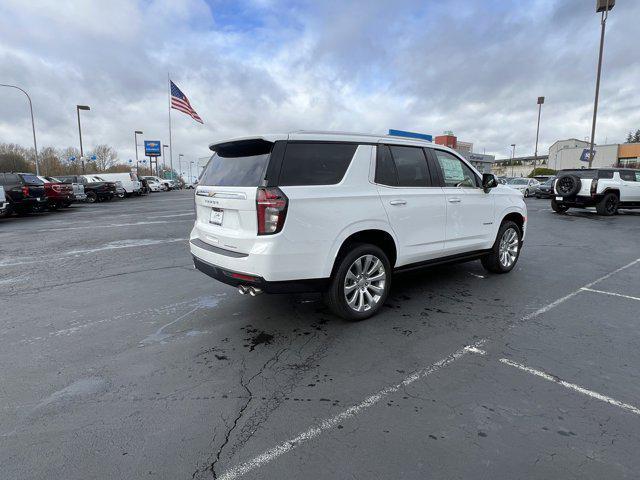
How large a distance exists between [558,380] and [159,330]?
3685mm

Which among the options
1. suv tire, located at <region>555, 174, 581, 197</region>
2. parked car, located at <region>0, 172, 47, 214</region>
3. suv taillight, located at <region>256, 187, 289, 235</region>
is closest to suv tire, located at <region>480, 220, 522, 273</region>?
suv taillight, located at <region>256, 187, 289, 235</region>

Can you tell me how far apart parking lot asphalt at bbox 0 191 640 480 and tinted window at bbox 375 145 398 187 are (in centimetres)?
150

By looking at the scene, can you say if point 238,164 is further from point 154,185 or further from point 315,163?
point 154,185

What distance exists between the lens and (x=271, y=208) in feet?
11.7

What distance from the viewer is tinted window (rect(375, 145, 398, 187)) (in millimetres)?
4355

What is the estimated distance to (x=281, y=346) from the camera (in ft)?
12.1

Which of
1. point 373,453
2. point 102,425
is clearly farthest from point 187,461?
point 373,453

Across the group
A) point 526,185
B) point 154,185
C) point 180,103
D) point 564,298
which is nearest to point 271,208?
point 564,298

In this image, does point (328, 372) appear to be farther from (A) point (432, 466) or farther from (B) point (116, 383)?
(B) point (116, 383)

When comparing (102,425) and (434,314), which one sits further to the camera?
(434,314)

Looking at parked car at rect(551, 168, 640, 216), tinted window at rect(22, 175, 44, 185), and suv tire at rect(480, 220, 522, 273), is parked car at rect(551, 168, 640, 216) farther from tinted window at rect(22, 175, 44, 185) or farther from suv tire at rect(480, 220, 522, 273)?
tinted window at rect(22, 175, 44, 185)

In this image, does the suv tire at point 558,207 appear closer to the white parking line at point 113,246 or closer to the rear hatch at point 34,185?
the white parking line at point 113,246

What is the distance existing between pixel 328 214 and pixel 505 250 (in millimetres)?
3810

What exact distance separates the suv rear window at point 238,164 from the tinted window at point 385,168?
1.28m
